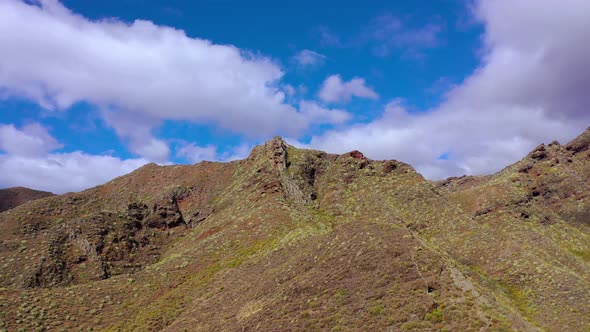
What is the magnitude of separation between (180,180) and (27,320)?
4391cm

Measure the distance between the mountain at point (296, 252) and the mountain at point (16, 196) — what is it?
42083 millimetres

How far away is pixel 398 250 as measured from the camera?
113 ft

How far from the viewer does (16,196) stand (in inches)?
4377

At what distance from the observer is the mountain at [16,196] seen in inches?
4241

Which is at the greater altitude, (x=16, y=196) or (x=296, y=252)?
(x=16, y=196)

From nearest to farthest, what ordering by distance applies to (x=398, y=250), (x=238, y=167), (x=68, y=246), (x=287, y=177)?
(x=398, y=250), (x=68, y=246), (x=287, y=177), (x=238, y=167)

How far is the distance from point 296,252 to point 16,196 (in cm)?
9813

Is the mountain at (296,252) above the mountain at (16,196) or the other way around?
the other way around

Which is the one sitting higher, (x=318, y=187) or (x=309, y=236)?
(x=318, y=187)

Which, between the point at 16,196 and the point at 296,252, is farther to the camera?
the point at 16,196

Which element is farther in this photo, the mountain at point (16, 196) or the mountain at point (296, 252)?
the mountain at point (16, 196)

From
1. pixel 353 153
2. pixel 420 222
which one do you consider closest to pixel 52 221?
pixel 353 153

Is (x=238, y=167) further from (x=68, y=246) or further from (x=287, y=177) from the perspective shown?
(x=68, y=246)

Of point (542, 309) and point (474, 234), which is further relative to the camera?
point (474, 234)
